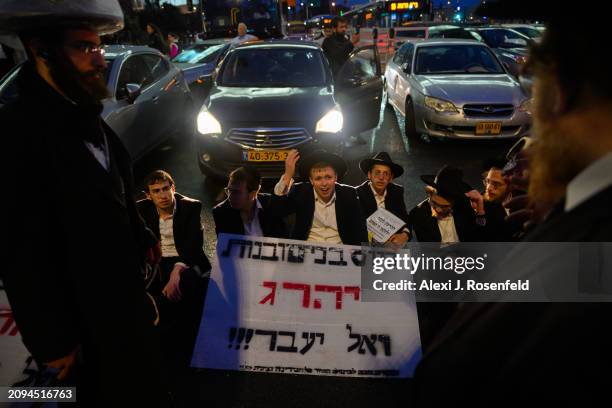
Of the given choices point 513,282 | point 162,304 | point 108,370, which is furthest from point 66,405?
point 513,282

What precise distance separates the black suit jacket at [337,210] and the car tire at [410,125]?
183 inches

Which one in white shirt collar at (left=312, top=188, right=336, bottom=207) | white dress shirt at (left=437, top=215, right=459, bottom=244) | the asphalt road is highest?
white shirt collar at (left=312, top=188, right=336, bottom=207)

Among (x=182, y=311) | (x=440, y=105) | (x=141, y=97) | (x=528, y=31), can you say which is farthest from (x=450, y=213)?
(x=528, y=31)

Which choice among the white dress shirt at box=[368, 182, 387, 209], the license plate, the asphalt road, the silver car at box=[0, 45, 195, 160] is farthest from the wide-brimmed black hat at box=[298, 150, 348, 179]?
the silver car at box=[0, 45, 195, 160]

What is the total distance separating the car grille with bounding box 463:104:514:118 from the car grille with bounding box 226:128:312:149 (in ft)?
9.80

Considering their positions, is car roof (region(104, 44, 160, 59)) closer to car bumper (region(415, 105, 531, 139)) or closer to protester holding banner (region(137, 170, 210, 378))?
protester holding banner (region(137, 170, 210, 378))

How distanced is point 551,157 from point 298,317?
2.09 meters

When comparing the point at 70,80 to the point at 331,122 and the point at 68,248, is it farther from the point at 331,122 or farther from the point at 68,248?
the point at 331,122

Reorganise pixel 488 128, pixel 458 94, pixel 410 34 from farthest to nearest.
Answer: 1. pixel 410 34
2. pixel 458 94
3. pixel 488 128

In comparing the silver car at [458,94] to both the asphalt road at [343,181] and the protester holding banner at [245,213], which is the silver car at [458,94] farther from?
the protester holding banner at [245,213]

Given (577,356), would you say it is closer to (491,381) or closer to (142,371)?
(491,381)

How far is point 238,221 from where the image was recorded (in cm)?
339

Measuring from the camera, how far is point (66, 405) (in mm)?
1870

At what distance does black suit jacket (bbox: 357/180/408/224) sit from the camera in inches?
141
